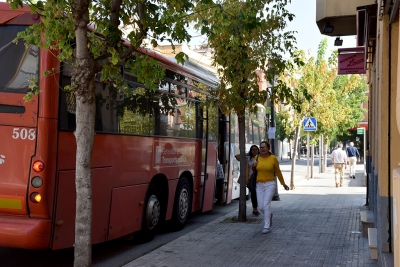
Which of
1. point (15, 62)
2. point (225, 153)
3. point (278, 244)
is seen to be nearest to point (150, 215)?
point (278, 244)

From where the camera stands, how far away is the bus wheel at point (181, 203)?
11.9 metres

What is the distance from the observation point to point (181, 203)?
39.9 feet

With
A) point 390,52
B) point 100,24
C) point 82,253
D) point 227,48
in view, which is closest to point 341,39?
point 227,48

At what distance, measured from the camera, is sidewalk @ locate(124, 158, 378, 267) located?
8.77m

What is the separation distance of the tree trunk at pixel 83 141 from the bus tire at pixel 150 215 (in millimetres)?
3846

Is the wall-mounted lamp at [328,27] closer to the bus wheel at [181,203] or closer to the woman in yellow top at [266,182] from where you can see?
the woman in yellow top at [266,182]

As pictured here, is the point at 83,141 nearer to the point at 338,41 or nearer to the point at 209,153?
the point at 209,153

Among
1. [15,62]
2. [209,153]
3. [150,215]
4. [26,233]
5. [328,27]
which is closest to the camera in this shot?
[26,233]

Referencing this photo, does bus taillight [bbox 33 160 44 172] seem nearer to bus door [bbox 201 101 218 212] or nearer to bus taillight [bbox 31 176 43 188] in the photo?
bus taillight [bbox 31 176 43 188]

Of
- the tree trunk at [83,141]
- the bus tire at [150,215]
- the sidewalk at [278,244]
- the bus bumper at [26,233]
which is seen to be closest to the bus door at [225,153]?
the sidewalk at [278,244]

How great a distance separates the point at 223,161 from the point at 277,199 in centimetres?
449

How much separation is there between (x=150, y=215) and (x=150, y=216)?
0.02 metres

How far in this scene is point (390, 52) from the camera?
22.8 ft

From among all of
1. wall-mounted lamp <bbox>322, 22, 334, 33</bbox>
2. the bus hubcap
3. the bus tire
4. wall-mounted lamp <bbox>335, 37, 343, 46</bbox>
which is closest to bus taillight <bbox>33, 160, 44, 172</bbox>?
the bus tire
